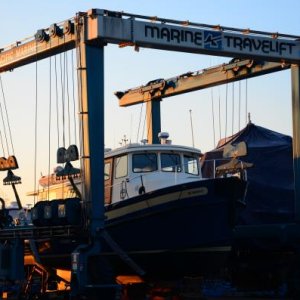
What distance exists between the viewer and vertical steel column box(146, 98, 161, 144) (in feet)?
83.9

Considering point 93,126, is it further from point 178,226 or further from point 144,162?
point 178,226

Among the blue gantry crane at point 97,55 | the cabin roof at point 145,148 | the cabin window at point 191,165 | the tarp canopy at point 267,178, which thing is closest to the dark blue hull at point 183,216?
the blue gantry crane at point 97,55

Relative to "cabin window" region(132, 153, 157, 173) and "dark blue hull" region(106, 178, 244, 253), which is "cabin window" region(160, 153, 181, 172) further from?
"dark blue hull" region(106, 178, 244, 253)

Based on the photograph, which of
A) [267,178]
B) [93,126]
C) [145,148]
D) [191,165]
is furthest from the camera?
[267,178]

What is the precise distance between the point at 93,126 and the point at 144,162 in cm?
284

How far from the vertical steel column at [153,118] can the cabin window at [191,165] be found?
4227 millimetres

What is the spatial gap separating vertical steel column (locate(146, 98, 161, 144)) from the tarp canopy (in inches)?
127

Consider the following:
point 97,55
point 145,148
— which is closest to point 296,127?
point 145,148

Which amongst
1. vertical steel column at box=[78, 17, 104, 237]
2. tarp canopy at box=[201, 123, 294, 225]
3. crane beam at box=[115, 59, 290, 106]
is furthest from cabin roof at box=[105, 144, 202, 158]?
tarp canopy at box=[201, 123, 294, 225]

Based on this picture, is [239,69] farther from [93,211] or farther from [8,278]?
[8,278]

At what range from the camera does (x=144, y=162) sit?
806 inches

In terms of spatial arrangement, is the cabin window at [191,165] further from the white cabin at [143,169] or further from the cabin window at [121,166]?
the cabin window at [121,166]

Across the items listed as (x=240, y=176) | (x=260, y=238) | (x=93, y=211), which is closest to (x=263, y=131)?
(x=260, y=238)

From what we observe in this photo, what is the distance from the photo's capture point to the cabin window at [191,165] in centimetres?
2105
